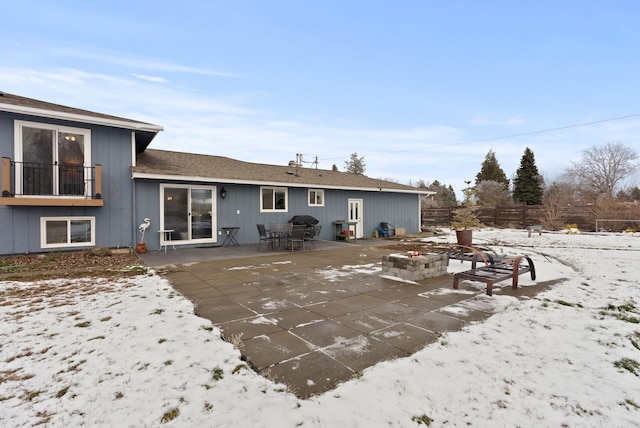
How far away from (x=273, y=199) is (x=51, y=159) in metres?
6.82

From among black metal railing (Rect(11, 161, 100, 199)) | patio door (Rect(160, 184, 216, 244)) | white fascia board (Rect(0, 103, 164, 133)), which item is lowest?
patio door (Rect(160, 184, 216, 244))

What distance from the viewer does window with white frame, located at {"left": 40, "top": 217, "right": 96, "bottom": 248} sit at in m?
8.00

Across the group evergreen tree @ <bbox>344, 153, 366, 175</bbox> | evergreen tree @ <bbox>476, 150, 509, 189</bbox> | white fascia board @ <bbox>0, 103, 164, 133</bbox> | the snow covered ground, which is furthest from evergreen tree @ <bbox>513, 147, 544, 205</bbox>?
white fascia board @ <bbox>0, 103, 164, 133</bbox>

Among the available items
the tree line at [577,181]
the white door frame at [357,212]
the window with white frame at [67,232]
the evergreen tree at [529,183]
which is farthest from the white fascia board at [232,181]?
the evergreen tree at [529,183]

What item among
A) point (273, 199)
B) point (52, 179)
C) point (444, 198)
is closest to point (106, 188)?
point (52, 179)

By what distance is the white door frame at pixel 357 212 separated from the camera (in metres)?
14.3

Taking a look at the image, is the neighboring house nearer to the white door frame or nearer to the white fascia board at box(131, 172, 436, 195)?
the white fascia board at box(131, 172, 436, 195)

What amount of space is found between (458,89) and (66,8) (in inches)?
633

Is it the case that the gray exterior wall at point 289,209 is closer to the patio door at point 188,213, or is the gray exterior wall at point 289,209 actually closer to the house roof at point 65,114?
the patio door at point 188,213

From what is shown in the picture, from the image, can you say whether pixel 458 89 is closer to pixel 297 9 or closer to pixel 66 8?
pixel 297 9

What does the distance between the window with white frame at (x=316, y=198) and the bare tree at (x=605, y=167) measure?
2584 cm

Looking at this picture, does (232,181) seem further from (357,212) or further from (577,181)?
(577,181)

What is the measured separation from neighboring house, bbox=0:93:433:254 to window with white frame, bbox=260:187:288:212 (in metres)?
0.04

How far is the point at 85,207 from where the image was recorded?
8.41 metres
